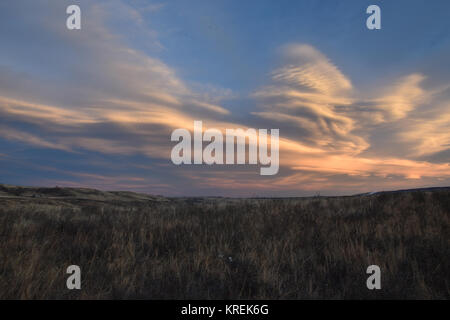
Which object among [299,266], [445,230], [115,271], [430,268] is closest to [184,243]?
[115,271]

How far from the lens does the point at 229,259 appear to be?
5.18 meters

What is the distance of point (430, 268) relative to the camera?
4.95m

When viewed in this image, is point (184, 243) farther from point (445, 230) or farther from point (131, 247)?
point (445, 230)

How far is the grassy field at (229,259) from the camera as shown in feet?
13.4

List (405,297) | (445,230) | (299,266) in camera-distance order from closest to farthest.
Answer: (405,297)
(299,266)
(445,230)

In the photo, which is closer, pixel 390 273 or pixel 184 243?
pixel 390 273

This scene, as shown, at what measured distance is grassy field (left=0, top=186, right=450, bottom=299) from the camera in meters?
4.10
